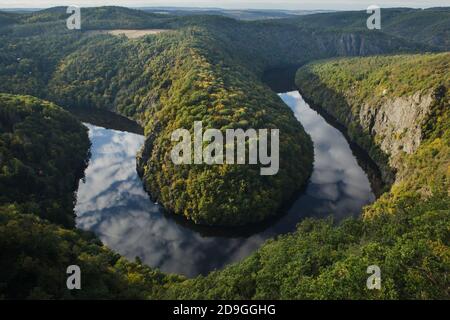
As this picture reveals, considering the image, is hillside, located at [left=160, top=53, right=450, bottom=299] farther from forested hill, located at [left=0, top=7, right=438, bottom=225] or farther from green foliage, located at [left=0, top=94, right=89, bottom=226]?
green foliage, located at [left=0, top=94, right=89, bottom=226]

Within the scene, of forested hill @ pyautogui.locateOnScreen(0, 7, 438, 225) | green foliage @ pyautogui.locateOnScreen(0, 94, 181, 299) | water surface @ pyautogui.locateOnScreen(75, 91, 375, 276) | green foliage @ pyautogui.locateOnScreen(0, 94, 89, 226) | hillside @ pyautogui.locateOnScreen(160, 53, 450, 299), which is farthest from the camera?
forested hill @ pyautogui.locateOnScreen(0, 7, 438, 225)

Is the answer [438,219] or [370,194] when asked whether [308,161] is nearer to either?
[370,194]

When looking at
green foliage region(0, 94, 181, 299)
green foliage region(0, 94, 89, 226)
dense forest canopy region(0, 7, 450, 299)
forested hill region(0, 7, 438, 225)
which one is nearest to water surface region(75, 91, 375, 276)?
forested hill region(0, 7, 438, 225)

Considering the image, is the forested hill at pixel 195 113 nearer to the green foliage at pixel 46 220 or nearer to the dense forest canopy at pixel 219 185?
the dense forest canopy at pixel 219 185

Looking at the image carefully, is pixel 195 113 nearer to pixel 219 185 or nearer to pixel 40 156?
pixel 219 185

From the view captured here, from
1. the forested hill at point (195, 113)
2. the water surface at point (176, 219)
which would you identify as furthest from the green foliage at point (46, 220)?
the forested hill at point (195, 113)
